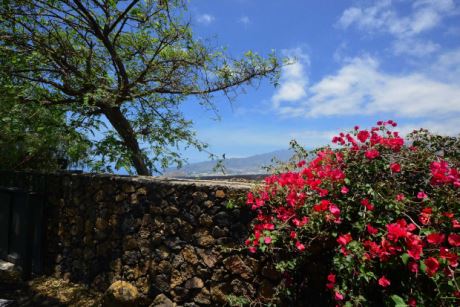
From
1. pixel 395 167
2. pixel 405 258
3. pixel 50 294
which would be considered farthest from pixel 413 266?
pixel 50 294

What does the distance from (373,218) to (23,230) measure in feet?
21.2

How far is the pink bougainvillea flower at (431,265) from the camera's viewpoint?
2.78 m

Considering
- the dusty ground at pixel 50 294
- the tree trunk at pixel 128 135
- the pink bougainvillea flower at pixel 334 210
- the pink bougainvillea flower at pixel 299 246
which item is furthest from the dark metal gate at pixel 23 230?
the pink bougainvillea flower at pixel 334 210

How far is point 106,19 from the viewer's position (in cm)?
766

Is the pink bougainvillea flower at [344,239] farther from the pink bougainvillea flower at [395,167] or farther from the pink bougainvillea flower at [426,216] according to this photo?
the pink bougainvillea flower at [395,167]

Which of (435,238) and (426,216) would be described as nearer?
(435,238)

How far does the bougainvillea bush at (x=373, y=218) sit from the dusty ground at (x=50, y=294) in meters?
3.36

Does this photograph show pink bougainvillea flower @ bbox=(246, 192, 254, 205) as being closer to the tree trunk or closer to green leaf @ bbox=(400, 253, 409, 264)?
green leaf @ bbox=(400, 253, 409, 264)

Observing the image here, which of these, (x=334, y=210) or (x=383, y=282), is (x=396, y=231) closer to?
(x=383, y=282)

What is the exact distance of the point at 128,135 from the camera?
8.58 m

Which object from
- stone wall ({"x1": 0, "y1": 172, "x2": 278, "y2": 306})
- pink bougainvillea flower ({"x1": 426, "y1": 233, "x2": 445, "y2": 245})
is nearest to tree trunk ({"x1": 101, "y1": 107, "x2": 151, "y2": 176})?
stone wall ({"x1": 0, "y1": 172, "x2": 278, "y2": 306})

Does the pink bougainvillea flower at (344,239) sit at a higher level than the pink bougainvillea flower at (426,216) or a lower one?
lower

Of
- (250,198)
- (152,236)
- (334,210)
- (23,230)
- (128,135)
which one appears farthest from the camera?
(128,135)

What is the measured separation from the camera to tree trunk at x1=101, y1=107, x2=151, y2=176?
8344 mm
